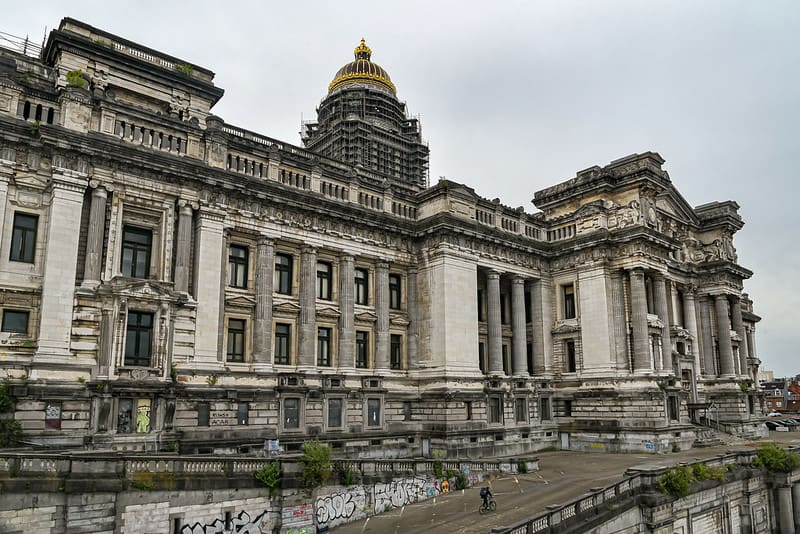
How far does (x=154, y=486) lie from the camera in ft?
69.9

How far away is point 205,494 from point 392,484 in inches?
346

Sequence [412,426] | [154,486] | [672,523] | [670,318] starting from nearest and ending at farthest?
1. [154,486]
2. [672,523]
3. [412,426]
4. [670,318]

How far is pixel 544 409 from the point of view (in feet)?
161

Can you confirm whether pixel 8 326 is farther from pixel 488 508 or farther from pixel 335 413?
pixel 488 508

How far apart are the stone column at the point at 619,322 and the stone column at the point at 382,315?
18.7 m

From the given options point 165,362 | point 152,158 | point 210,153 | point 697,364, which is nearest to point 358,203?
point 210,153

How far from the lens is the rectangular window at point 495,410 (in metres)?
43.4

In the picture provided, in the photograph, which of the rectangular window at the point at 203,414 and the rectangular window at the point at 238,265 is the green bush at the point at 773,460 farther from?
the rectangular window at the point at 238,265

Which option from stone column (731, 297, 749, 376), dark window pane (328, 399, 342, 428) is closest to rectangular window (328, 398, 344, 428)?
dark window pane (328, 399, 342, 428)

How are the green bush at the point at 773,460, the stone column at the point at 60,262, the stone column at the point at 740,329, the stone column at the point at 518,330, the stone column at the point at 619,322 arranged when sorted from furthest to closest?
the stone column at the point at 740,329, the stone column at the point at 518,330, the stone column at the point at 619,322, the green bush at the point at 773,460, the stone column at the point at 60,262

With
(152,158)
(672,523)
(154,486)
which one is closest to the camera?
(154,486)

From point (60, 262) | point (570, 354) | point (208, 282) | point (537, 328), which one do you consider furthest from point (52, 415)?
point (570, 354)

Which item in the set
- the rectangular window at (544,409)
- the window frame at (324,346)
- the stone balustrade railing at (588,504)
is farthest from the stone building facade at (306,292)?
the stone balustrade railing at (588,504)

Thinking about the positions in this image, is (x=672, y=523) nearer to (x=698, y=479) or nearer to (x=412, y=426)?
(x=698, y=479)
